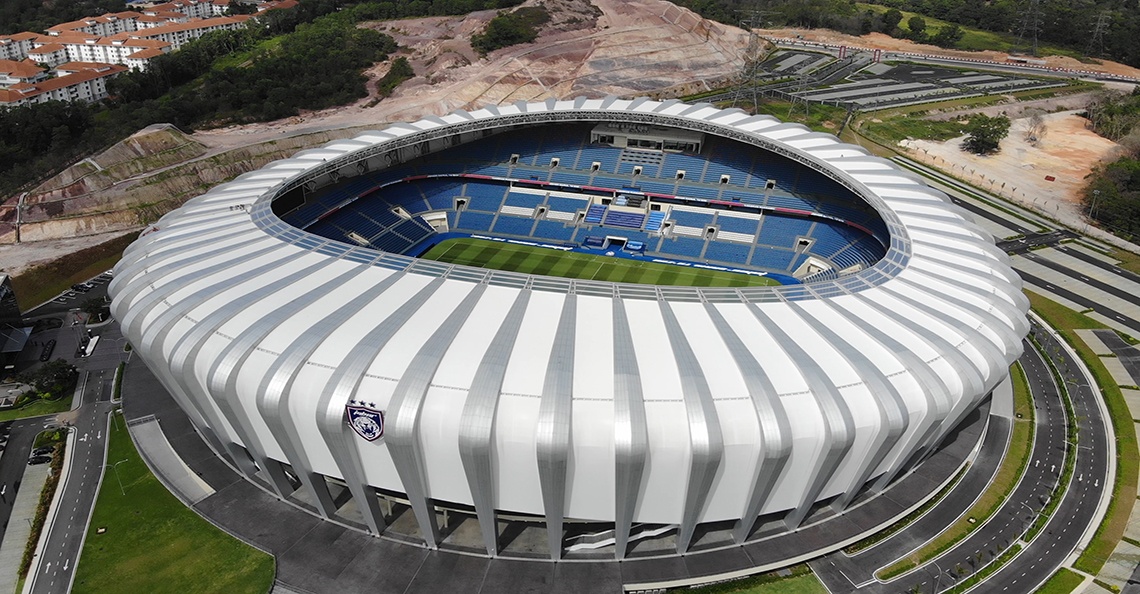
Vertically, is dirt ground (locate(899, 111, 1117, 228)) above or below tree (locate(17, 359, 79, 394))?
above

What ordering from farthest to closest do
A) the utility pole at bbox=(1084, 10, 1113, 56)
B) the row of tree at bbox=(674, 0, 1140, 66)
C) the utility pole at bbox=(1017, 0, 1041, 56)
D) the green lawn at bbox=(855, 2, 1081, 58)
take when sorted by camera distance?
the utility pole at bbox=(1017, 0, 1041, 56) → the green lawn at bbox=(855, 2, 1081, 58) → the row of tree at bbox=(674, 0, 1140, 66) → the utility pole at bbox=(1084, 10, 1113, 56)

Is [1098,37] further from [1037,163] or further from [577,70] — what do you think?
[577,70]

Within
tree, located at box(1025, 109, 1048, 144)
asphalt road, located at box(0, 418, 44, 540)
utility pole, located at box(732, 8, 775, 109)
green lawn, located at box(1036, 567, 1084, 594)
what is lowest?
asphalt road, located at box(0, 418, 44, 540)

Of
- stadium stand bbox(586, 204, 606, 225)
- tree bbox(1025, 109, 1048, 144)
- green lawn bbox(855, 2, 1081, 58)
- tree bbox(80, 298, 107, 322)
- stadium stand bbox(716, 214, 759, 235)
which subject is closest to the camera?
tree bbox(80, 298, 107, 322)

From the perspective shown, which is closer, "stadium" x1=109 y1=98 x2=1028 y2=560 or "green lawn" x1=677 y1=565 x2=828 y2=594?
"stadium" x1=109 y1=98 x2=1028 y2=560

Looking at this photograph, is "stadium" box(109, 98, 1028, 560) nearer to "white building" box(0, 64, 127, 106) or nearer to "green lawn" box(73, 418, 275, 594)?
"green lawn" box(73, 418, 275, 594)

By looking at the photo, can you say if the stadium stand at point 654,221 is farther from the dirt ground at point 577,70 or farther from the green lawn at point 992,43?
the green lawn at point 992,43

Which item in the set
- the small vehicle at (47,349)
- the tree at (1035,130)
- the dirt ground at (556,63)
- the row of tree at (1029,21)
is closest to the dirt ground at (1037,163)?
the tree at (1035,130)


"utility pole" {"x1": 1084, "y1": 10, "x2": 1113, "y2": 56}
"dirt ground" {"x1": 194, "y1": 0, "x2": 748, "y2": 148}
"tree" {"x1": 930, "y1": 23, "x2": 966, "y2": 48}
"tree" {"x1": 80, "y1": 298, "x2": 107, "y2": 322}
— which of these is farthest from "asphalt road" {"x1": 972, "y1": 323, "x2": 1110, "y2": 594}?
"utility pole" {"x1": 1084, "y1": 10, "x2": 1113, "y2": 56}
